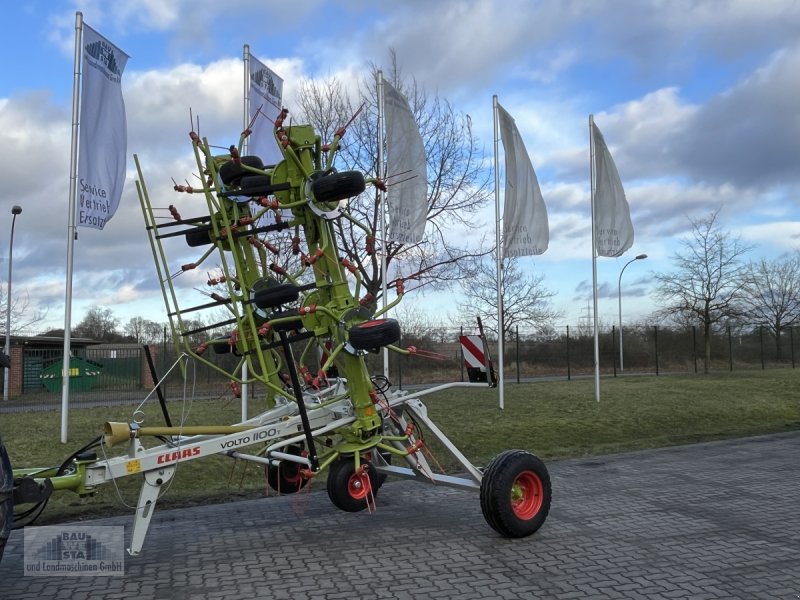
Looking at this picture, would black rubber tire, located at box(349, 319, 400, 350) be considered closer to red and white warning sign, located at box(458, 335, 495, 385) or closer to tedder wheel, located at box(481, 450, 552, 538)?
red and white warning sign, located at box(458, 335, 495, 385)

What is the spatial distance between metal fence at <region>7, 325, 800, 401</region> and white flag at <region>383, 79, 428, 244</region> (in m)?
5.70

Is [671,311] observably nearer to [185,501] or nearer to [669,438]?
[669,438]

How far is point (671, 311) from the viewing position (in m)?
32.7

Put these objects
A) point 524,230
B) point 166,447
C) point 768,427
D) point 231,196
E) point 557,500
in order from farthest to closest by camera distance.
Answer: point 524,230, point 768,427, point 557,500, point 231,196, point 166,447

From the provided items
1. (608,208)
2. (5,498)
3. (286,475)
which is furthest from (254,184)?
(608,208)

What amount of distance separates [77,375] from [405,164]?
1605cm

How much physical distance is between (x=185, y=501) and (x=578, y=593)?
509cm

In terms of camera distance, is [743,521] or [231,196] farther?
[743,521]

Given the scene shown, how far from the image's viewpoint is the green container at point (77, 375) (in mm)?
25719

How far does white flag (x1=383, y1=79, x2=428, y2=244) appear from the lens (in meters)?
14.9

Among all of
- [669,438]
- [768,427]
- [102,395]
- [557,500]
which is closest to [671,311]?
[768,427]

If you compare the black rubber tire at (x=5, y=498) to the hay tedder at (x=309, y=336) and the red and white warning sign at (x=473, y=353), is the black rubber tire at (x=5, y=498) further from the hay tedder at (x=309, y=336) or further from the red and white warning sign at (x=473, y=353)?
the red and white warning sign at (x=473, y=353)

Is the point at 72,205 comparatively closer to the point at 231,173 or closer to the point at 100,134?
the point at 100,134

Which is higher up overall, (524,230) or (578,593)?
(524,230)
